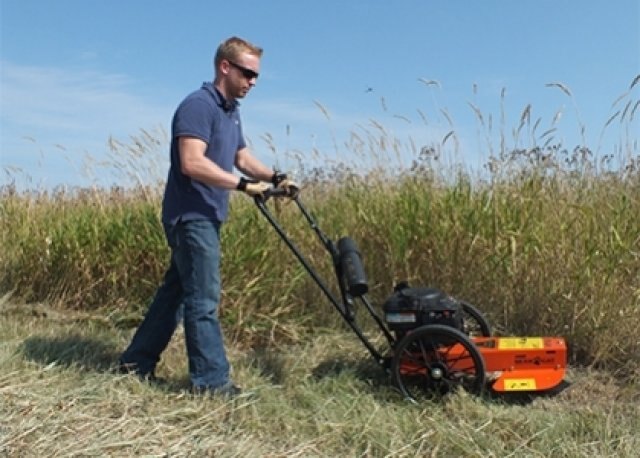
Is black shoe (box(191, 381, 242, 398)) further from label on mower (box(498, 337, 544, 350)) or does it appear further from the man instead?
label on mower (box(498, 337, 544, 350))

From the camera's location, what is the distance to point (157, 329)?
407 centimetres

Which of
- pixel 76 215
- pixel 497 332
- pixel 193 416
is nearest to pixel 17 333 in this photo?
pixel 76 215

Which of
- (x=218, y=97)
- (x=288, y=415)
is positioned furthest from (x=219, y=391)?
(x=218, y=97)

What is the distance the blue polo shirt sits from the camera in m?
3.59

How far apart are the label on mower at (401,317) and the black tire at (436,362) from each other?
10 cm

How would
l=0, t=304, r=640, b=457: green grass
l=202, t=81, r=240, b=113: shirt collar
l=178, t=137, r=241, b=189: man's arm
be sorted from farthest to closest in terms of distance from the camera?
l=202, t=81, r=240, b=113: shirt collar
l=178, t=137, r=241, b=189: man's arm
l=0, t=304, r=640, b=457: green grass

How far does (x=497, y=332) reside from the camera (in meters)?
4.54

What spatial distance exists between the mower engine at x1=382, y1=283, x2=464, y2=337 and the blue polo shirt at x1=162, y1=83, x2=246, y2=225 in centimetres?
104

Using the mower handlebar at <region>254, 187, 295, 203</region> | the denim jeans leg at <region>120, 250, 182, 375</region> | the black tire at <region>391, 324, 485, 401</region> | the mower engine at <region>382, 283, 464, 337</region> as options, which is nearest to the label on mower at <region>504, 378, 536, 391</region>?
the black tire at <region>391, 324, 485, 401</region>

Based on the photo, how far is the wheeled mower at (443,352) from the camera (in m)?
3.61

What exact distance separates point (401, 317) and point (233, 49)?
1.65 m

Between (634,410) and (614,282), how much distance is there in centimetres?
87

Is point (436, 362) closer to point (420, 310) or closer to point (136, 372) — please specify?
point (420, 310)

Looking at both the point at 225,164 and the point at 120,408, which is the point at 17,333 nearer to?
the point at 120,408
